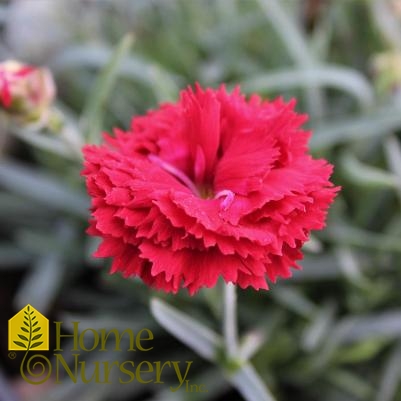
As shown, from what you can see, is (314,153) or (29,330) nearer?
(29,330)

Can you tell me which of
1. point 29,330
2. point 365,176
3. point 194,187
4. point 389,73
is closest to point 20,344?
point 29,330

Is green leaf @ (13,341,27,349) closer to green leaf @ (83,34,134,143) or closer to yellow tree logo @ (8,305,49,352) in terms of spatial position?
yellow tree logo @ (8,305,49,352)

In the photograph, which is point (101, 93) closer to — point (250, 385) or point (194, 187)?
point (194, 187)

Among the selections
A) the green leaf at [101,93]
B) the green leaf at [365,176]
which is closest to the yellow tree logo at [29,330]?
the green leaf at [101,93]

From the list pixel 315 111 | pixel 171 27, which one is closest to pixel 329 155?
pixel 315 111

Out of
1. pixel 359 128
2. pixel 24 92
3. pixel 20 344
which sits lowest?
pixel 20 344

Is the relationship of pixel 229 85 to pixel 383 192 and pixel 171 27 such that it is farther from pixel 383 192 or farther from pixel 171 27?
pixel 383 192
